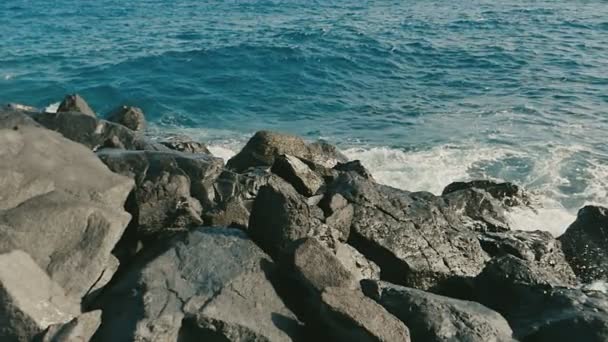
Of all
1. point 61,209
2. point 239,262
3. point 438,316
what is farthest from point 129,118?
point 438,316

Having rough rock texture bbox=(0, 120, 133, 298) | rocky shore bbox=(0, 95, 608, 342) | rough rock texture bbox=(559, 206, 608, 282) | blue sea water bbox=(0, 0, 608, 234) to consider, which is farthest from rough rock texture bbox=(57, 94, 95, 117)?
rough rock texture bbox=(559, 206, 608, 282)

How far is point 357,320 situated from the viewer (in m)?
5.31

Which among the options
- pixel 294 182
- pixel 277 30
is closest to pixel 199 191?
pixel 294 182

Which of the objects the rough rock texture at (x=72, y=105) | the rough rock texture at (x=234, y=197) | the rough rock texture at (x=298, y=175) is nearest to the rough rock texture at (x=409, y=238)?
the rough rock texture at (x=298, y=175)

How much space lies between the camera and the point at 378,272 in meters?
7.27

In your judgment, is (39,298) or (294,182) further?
(294,182)

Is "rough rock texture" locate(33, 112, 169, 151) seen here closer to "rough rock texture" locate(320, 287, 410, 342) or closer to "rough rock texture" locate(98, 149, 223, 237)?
"rough rock texture" locate(98, 149, 223, 237)

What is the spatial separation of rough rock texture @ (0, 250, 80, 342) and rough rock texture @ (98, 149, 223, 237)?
60.0 inches

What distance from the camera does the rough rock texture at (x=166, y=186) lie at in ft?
22.9

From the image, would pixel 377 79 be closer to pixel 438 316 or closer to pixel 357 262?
pixel 357 262

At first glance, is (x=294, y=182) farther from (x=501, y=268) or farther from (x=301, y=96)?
(x=301, y=96)

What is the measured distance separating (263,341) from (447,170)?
32.4ft

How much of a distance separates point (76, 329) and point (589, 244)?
7.45 m

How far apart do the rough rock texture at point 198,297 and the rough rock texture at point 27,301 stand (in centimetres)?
38
